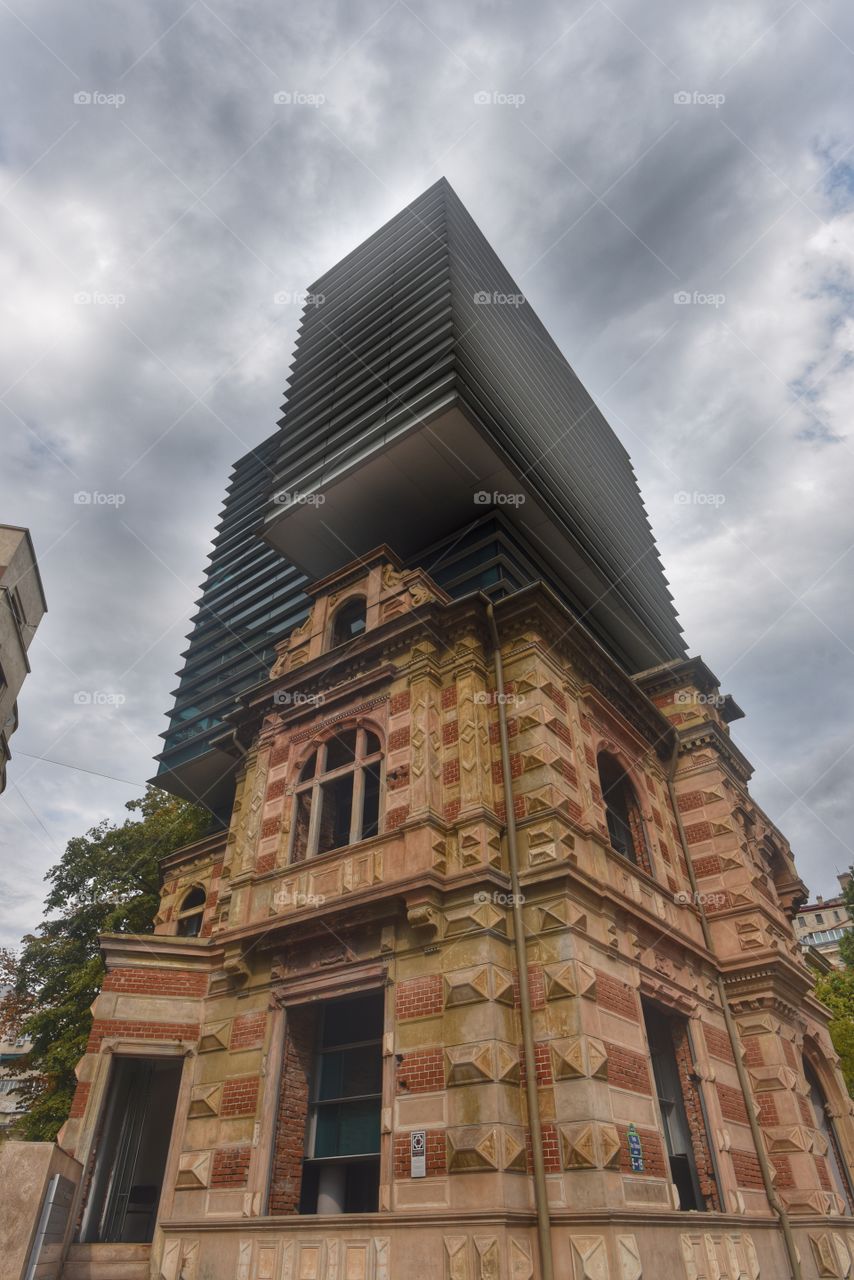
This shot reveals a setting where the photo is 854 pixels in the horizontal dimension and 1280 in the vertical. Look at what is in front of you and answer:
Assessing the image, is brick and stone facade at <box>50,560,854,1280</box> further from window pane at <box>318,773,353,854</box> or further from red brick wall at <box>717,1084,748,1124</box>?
window pane at <box>318,773,353,854</box>

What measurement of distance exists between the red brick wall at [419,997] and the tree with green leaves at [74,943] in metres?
15.8

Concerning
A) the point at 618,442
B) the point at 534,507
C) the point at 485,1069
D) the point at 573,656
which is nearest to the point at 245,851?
the point at 485,1069

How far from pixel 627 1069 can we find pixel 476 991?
281cm

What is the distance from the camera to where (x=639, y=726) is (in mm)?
19719

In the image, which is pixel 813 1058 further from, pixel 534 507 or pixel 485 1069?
pixel 534 507

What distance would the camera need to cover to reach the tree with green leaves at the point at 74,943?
2309 centimetres

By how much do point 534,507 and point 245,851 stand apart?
47.5ft

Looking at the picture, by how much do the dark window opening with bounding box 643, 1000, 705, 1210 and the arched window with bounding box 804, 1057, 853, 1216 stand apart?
497 centimetres

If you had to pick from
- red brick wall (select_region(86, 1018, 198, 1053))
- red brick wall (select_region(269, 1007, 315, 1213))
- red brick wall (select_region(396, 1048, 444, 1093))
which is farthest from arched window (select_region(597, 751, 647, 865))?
red brick wall (select_region(86, 1018, 198, 1053))

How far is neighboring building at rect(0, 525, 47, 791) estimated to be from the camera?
8.52 metres

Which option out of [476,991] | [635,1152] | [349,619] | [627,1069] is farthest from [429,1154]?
[349,619]

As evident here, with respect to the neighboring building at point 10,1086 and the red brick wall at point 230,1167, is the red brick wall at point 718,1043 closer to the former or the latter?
the red brick wall at point 230,1167

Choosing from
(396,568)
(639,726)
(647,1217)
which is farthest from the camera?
(639,726)

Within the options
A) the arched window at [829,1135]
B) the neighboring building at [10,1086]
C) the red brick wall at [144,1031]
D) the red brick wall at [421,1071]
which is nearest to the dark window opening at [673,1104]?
the red brick wall at [421,1071]
